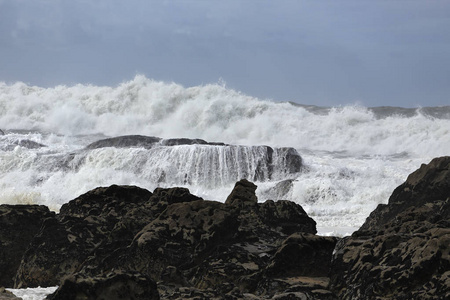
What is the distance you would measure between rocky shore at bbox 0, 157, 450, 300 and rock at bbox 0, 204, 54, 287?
0.01 metres

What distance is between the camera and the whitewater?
24.6 m

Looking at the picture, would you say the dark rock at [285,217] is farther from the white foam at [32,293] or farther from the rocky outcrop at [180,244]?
the white foam at [32,293]

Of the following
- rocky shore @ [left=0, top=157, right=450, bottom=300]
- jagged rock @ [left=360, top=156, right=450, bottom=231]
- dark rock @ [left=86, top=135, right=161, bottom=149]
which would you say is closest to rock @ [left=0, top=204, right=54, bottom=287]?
rocky shore @ [left=0, top=157, right=450, bottom=300]

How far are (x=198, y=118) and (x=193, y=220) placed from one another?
37028mm

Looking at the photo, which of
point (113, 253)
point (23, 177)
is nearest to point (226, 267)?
point (113, 253)

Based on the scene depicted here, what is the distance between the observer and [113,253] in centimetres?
936

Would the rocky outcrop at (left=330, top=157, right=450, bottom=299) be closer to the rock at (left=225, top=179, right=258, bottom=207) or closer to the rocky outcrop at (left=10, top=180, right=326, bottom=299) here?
the rocky outcrop at (left=10, top=180, right=326, bottom=299)

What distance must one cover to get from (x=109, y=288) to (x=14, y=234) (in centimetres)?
463

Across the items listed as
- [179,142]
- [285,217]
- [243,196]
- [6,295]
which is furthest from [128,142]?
[6,295]

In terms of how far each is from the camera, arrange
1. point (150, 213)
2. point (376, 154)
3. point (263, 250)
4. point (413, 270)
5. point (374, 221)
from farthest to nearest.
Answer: point (376, 154) → point (374, 221) → point (150, 213) → point (263, 250) → point (413, 270)

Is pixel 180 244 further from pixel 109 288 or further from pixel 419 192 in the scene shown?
pixel 419 192

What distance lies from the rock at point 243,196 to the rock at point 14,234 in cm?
266

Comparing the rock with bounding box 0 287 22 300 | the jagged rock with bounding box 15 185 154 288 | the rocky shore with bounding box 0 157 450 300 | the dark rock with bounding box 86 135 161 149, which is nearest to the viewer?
the rocky shore with bounding box 0 157 450 300

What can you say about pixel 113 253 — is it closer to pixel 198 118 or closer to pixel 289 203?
pixel 289 203
